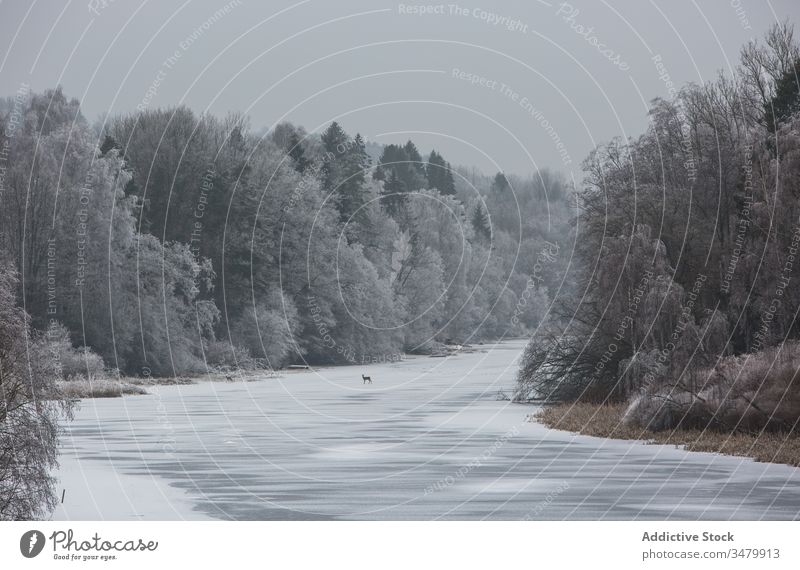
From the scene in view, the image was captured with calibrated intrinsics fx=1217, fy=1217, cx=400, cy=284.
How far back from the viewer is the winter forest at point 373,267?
33344mm

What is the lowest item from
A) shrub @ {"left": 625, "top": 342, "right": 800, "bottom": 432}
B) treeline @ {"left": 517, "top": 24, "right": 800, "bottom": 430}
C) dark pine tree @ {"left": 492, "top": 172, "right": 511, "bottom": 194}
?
shrub @ {"left": 625, "top": 342, "right": 800, "bottom": 432}

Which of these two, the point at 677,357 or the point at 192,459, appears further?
the point at 677,357

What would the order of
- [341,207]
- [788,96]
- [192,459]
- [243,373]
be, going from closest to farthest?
[192,459] → [788,96] → [243,373] → [341,207]

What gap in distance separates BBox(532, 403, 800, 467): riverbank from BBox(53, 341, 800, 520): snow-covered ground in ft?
2.51

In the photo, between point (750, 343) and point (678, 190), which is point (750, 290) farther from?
point (678, 190)

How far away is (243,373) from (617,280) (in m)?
45.0

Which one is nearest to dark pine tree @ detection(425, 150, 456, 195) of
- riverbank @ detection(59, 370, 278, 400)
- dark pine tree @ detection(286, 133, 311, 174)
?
dark pine tree @ detection(286, 133, 311, 174)

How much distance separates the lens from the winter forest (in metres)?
33.3

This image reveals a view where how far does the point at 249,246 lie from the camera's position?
9144cm

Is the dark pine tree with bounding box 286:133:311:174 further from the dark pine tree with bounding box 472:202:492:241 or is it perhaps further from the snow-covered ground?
the snow-covered ground

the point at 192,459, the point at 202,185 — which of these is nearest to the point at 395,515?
the point at 192,459

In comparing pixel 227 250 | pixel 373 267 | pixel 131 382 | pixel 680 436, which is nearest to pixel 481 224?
pixel 373 267

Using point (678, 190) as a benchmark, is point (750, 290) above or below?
below

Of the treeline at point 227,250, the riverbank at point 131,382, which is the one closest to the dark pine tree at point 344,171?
the treeline at point 227,250
